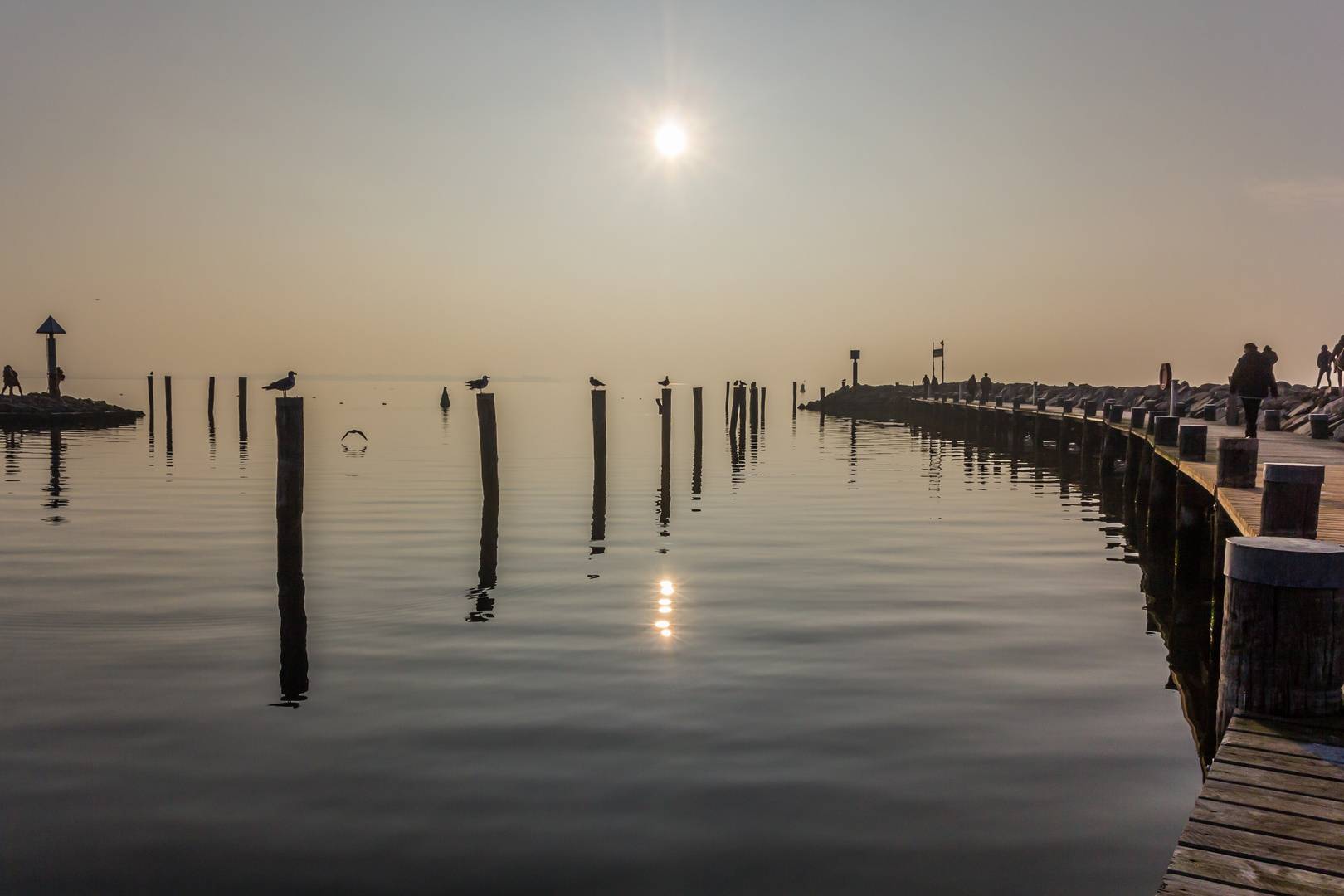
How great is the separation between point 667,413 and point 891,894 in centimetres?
2359

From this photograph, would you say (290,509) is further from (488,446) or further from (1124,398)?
(1124,398)

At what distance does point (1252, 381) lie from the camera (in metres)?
19.4

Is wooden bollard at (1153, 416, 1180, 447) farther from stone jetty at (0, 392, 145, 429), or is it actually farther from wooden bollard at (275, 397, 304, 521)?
stone jetty at (0, 392, 145, 429)

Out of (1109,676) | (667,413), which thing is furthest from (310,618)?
(667,413)

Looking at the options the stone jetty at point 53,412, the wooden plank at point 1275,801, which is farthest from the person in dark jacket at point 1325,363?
the stone jetty at point 53,412

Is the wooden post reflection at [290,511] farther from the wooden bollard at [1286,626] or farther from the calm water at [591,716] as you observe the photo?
the wooden bollard at [1286,626]

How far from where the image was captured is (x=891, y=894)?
5367mm

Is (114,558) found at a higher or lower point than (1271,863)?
lower

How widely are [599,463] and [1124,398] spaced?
136ft

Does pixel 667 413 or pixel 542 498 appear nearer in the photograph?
pixel 542 498

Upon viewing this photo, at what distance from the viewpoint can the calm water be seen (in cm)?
580

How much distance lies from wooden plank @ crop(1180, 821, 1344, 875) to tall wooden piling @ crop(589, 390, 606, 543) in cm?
1574

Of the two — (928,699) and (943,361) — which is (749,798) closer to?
(928,699)

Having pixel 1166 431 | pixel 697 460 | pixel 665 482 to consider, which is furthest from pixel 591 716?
pixel 697 460
